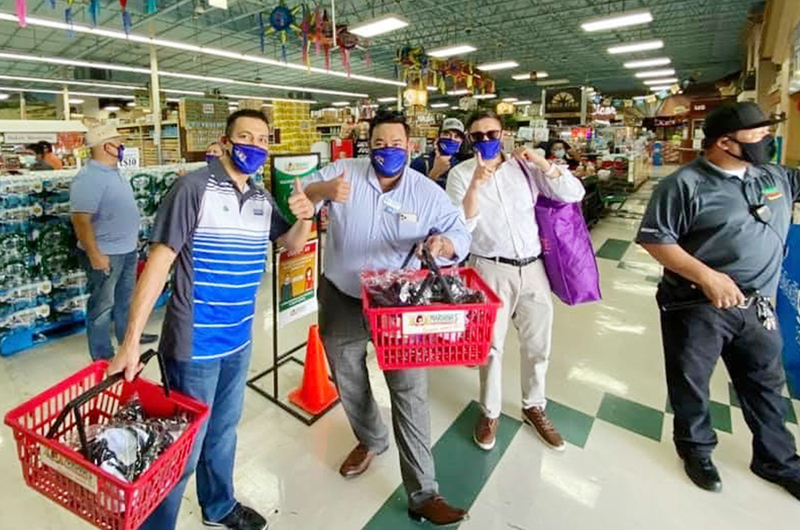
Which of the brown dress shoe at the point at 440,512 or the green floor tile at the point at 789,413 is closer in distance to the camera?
the brown dress shoe at the point at 440,512

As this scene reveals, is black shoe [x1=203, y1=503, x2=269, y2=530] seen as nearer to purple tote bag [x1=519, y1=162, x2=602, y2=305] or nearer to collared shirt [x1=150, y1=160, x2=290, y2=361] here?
collared shirt [x1=150, y1=160, x2=290, y2=361]

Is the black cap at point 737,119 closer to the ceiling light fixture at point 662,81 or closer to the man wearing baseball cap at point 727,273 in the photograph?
the man wearing baseball cap at point 727,273

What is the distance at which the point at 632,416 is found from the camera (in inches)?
109

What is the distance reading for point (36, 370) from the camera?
3.29 meters

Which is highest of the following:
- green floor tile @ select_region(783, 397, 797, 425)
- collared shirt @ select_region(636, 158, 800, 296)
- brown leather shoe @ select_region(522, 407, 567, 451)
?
collared shirt @ select_region(636, 158, 800, 296)

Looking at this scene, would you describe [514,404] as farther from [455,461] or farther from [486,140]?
[486,140]

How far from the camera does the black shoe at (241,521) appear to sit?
1.92 metres

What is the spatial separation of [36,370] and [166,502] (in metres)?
2.54

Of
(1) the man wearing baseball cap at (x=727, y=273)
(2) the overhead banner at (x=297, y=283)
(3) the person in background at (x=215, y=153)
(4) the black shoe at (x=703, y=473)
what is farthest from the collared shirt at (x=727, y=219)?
(2) the overhead banner at (x=297, y=283)

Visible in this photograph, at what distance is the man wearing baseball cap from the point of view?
1.89 meters

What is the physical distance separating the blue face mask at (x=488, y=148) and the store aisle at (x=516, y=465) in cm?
147

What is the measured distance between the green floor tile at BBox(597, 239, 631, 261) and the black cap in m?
4.70

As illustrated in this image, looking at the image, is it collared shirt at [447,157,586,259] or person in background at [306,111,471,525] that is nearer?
person in background at [306,111,471,525]

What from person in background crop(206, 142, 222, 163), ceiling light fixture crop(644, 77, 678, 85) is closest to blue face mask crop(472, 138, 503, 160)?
person in background crop(206, 142, 222, 163)
